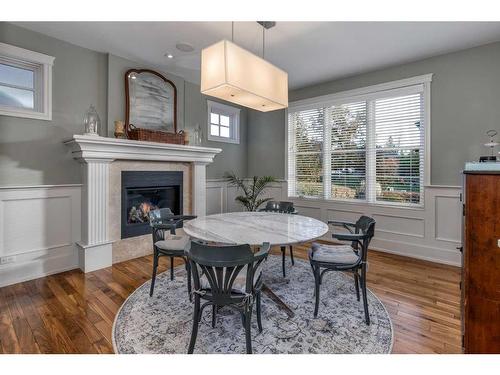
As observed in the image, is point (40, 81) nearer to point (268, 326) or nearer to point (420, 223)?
point (268, 326)

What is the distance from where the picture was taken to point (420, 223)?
11.9 feet

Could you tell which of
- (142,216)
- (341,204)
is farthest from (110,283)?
(341,204)

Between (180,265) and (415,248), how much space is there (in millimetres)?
3266

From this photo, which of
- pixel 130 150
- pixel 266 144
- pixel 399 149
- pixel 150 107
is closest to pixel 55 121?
pixel 130 150

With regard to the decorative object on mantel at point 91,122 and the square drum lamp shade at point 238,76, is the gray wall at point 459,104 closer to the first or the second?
the square drum lamp shade at point 238,76

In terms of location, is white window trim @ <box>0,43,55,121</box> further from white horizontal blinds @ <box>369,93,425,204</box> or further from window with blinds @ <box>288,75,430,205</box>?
white horizontal blinds @ <box>369,93,425,204</box>

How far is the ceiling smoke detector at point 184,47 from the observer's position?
317cm

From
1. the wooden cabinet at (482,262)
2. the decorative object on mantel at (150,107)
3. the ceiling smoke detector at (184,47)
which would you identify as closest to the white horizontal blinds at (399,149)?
the wooden cabinet at (482,262)

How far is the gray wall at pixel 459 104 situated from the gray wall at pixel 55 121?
4269 millimetres

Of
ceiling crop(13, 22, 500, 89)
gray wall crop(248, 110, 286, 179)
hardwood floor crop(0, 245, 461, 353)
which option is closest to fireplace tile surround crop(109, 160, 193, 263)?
hardwood floor crop(0, 245, 461, 353)

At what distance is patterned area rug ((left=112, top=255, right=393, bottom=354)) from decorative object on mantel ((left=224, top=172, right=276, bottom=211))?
226 centimetres

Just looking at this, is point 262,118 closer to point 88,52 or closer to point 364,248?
point 88,52

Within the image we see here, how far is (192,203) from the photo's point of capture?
13.9ft

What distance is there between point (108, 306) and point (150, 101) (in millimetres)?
2853
